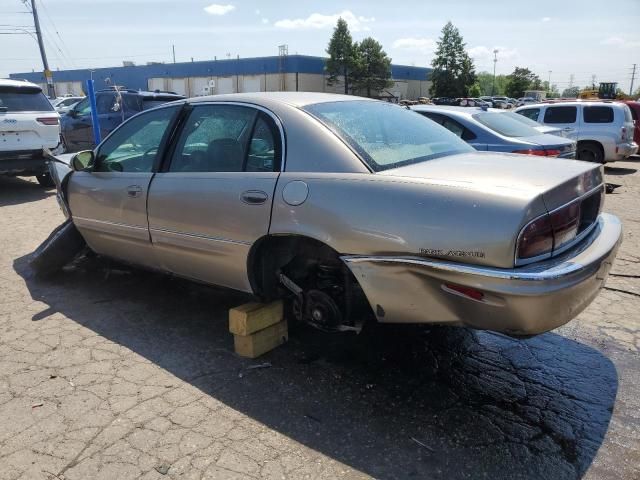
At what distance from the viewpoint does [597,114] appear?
12.2 meters

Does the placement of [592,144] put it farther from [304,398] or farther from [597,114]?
[304,398]

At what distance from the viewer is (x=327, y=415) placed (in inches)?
110

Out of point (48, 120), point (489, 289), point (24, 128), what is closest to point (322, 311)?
point (489, 289)

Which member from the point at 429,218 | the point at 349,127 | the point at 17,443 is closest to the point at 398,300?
the point at 429,218

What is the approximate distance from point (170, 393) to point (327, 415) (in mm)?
950

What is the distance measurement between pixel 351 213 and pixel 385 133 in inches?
33.8

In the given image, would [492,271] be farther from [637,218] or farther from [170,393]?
[637,218]

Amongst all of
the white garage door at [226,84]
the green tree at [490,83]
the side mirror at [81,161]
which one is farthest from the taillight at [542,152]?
the green tree at [490,83]

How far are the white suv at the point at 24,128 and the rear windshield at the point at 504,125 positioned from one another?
282 inches

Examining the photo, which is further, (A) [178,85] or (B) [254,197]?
(A) [178,85]

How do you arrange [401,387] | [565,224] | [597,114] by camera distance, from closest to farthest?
[565,224]
[401,387]
[597,114]

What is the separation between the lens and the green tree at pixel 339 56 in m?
59.6

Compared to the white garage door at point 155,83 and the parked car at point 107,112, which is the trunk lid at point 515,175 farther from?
the white garage door at point 155,83

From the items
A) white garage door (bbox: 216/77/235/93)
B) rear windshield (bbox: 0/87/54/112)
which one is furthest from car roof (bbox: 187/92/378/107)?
white garage door (bbox: 216/77/235/93)
